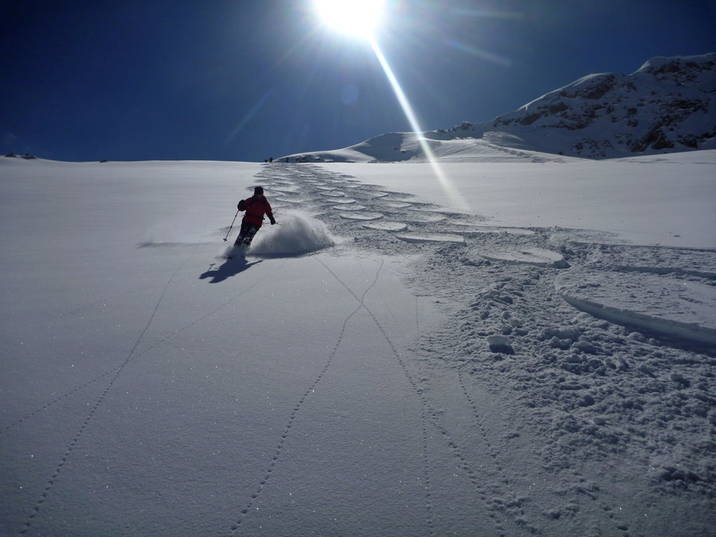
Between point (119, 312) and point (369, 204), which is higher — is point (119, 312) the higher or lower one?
the lower one

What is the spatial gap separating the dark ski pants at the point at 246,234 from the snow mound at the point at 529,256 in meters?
3.73

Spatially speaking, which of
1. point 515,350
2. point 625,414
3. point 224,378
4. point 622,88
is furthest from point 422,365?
point 622,88

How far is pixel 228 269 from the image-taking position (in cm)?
523

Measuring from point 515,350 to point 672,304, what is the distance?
5.87 feet

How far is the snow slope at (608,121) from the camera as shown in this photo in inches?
3027

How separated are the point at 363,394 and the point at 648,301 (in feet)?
9.85

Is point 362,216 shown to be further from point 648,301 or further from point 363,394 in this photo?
point 363,394

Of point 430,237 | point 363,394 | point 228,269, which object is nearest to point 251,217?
point 228,269

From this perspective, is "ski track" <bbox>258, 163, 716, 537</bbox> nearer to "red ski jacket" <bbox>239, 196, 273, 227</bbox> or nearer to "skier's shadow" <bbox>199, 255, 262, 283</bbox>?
"skier's shadow" <bbox>199, 255, 262, 283</bbox>

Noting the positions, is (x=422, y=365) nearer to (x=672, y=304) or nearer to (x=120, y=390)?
(x=120, y=390)

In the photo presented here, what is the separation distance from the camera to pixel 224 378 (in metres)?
2.66

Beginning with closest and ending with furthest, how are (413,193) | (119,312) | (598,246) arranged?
1. (119,312)
2. (598,246)
3. (413,193)

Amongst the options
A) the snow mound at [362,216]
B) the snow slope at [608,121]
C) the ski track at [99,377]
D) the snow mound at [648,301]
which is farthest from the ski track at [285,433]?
the snow slope at [608,121]

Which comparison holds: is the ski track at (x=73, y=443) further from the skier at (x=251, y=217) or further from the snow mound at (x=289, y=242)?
the skier at (x=251, y=217)
